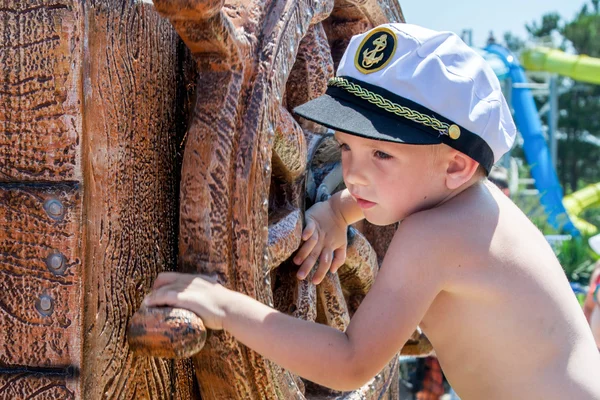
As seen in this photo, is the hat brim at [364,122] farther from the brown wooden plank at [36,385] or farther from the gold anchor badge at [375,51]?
the brown wooden plank at [36,385]

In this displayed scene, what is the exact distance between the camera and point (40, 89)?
92cm

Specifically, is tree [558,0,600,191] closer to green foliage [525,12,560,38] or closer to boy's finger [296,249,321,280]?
green foliage [525,12,560,38]

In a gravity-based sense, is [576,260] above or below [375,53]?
below

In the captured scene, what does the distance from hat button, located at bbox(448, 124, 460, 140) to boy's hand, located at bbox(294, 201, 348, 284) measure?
0.39m

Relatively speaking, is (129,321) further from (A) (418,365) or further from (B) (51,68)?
(A) (418,365)

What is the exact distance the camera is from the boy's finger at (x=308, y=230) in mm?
1418

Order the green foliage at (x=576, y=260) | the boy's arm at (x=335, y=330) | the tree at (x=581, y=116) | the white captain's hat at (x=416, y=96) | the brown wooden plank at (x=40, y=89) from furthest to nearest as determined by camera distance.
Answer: the tree at (x=581, y=116)
the green foliage at (x=576, y=260)
the white captain's hat at (x=416, y=96)
the boy's arm at (x=335, y=330)
the brown wooden plank at (x=40, y=89)

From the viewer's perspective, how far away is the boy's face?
119 cm

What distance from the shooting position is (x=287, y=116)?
1268 mm

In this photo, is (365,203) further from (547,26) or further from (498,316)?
(547,26)

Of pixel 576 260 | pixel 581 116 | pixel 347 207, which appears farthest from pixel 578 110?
pixel 347 207

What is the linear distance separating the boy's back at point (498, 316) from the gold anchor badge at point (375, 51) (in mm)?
266

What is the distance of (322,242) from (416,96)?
1.45ft

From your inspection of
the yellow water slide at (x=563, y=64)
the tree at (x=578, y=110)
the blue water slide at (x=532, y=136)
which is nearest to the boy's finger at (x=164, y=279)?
the blue water slide at (x=532, y=136)
